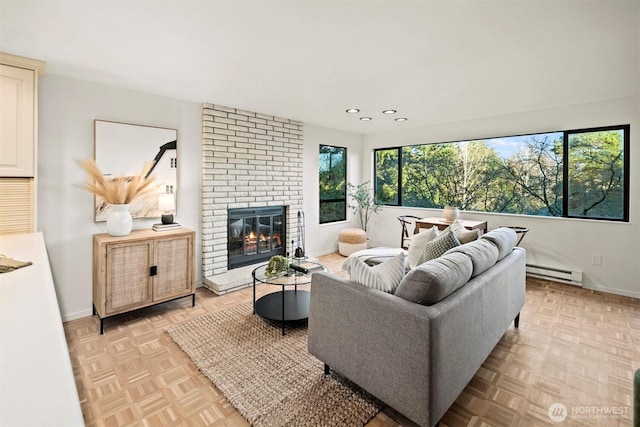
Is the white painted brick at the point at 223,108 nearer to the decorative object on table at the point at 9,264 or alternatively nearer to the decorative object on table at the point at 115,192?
the decorative object on table at the point at 115,192

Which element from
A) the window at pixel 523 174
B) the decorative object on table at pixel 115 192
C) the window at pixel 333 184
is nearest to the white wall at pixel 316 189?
the window at pixel 333 184

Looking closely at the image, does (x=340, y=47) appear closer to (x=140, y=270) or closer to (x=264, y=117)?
(x=264, y=117)

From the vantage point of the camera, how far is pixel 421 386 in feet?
4.90

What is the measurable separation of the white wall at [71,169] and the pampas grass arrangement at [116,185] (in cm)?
15

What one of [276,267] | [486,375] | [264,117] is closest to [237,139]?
[264,117]

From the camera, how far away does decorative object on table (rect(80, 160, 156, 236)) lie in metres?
2.85

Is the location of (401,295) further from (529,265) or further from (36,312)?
(529,265)

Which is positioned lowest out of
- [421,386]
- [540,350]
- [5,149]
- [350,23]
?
[540,350]

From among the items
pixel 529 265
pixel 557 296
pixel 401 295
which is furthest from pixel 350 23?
pixel 529 265

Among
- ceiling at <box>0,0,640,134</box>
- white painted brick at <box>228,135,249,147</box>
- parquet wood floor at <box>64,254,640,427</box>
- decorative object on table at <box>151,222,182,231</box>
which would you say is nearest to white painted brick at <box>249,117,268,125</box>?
white painted brick at <box>228,135,249,147</box>

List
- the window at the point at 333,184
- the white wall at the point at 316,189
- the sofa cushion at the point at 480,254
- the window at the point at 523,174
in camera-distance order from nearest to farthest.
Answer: the sofa cushion at the point at 480,254
the window at the point at 523,174
the white wall at the point at 316,189
the window at the point at 333,184

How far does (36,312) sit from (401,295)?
A: 1.53 meters

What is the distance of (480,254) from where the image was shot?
2102 millimetres

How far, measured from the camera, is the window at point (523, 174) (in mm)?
3730
